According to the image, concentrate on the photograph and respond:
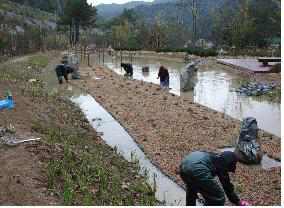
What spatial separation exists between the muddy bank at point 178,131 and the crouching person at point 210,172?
6.03 feet

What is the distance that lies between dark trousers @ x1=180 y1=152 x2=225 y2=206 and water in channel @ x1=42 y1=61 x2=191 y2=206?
1728 millimetres

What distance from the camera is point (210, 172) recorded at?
5.14 meters

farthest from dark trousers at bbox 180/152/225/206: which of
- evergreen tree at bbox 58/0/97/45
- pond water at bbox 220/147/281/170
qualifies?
evergreen tree at bbox 58/0/97/45

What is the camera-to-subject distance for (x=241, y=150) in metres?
8.80

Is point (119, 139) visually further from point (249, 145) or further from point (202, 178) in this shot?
point (202, 178)

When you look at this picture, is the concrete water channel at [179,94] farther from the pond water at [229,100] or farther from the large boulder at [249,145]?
the large boulder at [249,145]

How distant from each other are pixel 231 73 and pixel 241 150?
1749 cm

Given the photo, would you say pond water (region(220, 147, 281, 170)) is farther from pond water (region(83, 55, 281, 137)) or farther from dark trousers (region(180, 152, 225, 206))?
dark trousers (region(180, 152, 225, 206))

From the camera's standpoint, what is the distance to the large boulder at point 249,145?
28.4 feet

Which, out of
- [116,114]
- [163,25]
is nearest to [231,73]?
[116,114]

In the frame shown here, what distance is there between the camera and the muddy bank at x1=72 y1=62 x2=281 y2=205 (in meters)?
7.61

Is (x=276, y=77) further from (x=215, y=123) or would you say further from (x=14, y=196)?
(x=14, y=196)

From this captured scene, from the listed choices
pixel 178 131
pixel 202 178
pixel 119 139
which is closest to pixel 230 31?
pixel 178 131

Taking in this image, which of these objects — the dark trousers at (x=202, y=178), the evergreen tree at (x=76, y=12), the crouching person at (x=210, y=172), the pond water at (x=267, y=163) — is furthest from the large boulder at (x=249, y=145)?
the evergreen tree at (x=76, y=12)
